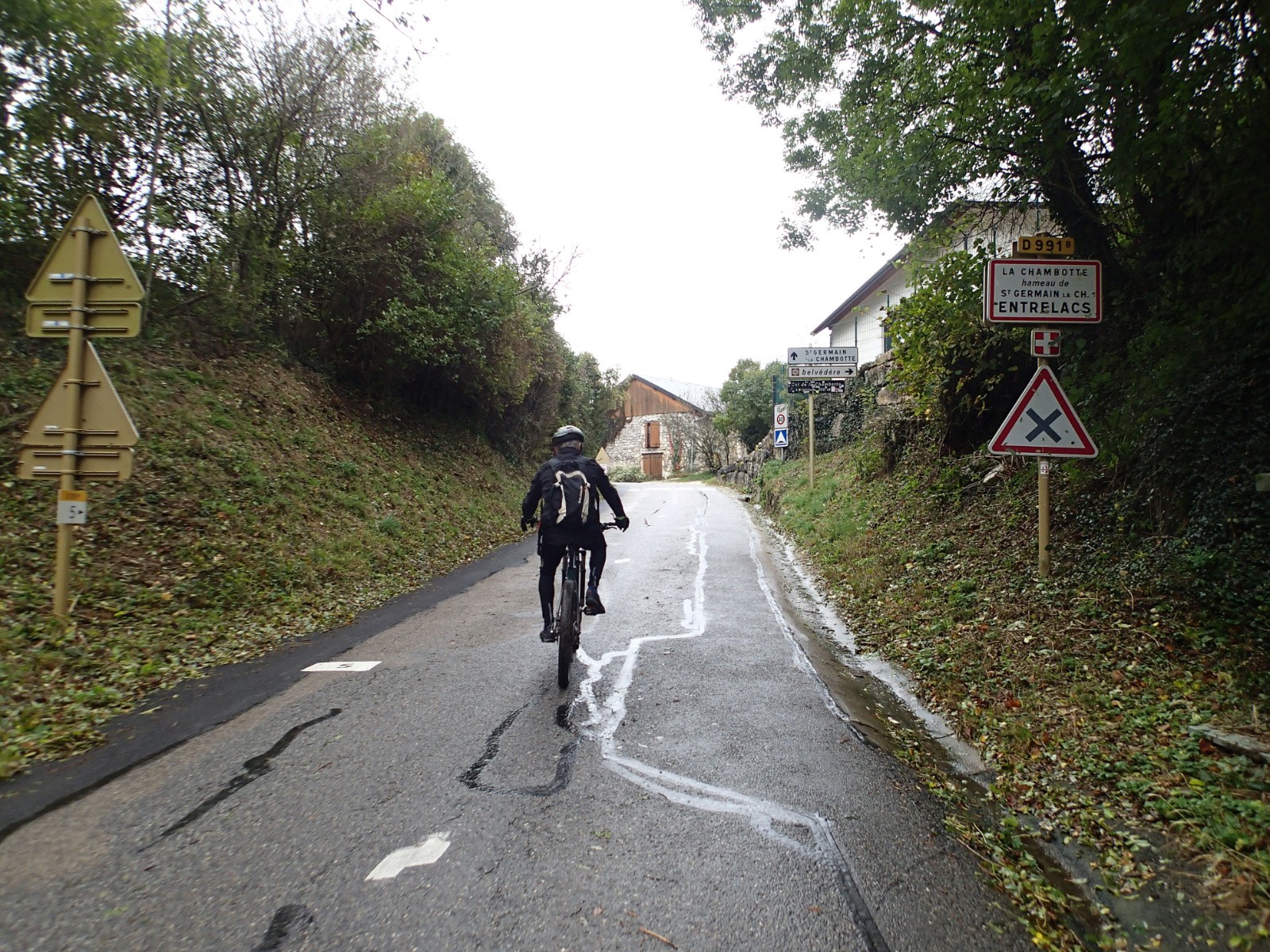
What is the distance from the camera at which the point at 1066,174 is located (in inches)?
263

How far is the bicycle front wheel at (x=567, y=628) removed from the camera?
506 centimetres

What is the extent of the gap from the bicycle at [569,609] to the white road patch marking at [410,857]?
2.11 metres

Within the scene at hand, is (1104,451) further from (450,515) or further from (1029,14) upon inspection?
(450,515)

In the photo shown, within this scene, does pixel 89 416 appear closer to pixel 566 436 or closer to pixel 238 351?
pixel 566 436

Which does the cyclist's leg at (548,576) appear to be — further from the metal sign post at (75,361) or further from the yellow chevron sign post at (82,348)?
the metal sign post at (75,361)

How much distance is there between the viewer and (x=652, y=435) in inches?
2014

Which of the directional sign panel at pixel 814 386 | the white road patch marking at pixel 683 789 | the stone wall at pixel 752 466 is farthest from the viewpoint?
the stone wall at pixel 752 466

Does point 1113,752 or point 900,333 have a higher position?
point 900,333

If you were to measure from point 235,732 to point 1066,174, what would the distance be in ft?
27.8

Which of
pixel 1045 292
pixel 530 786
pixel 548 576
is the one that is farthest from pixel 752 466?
pixel 530 786

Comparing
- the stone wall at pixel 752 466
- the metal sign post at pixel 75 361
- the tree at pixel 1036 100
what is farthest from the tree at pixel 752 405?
the metal sign post at pixel 75 361

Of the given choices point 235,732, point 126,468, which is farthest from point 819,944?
point 126,468

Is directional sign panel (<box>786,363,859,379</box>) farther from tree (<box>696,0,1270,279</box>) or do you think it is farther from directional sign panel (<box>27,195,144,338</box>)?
directional sign panel (<box>27,195,144,338</box>)

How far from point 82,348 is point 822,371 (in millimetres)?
14133
